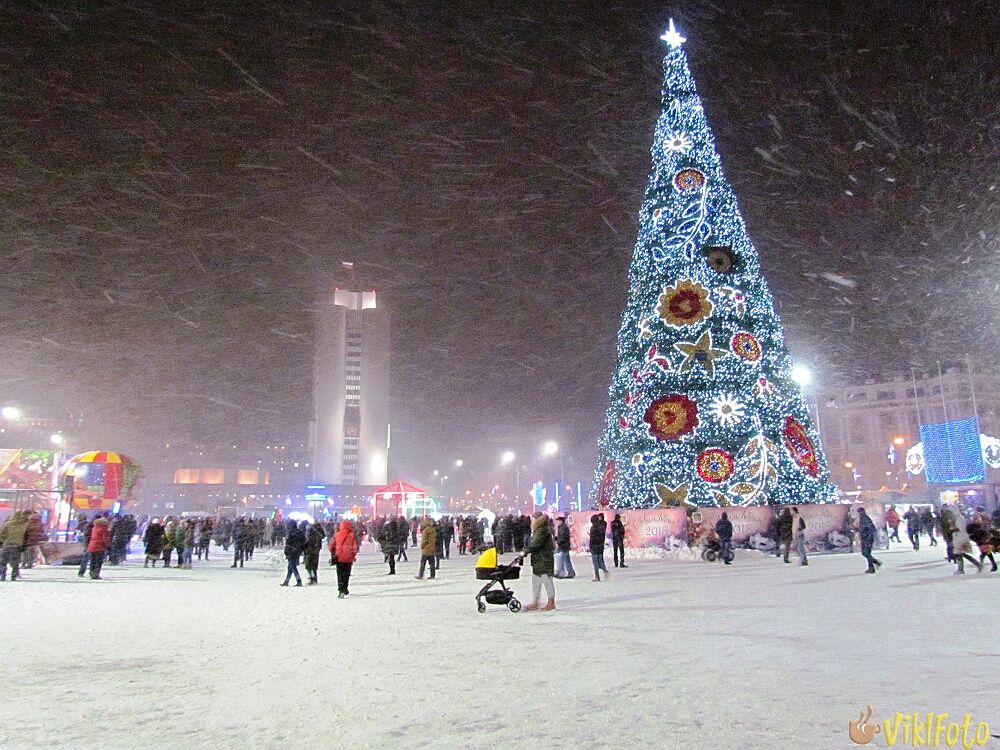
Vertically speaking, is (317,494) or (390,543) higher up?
(317,494)

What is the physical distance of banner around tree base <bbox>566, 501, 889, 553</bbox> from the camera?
66.2ft

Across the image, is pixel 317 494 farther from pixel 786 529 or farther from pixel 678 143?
pixel 786 529

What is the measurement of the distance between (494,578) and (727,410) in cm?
1267

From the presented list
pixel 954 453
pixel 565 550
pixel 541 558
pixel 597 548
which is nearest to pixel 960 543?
pixel 597 548

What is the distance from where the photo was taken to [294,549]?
1503 cm

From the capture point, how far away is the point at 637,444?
22.3 m

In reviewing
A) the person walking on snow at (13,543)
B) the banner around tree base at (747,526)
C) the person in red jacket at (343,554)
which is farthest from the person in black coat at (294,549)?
the banner around tree base at (747,526)

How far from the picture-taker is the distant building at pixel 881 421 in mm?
81812

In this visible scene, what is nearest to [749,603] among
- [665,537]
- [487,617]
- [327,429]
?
[487,617]

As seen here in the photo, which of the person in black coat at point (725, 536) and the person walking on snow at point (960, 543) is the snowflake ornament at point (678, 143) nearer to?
the person in black coat at point (725, 536)

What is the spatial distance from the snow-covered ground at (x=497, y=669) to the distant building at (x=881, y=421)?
266ft

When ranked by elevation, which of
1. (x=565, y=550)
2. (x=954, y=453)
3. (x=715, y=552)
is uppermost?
(x=954, y=453)

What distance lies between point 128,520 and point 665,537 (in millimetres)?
16619

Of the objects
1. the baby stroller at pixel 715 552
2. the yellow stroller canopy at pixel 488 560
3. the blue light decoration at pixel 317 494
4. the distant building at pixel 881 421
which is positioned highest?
the distant building at pixel 881 421
